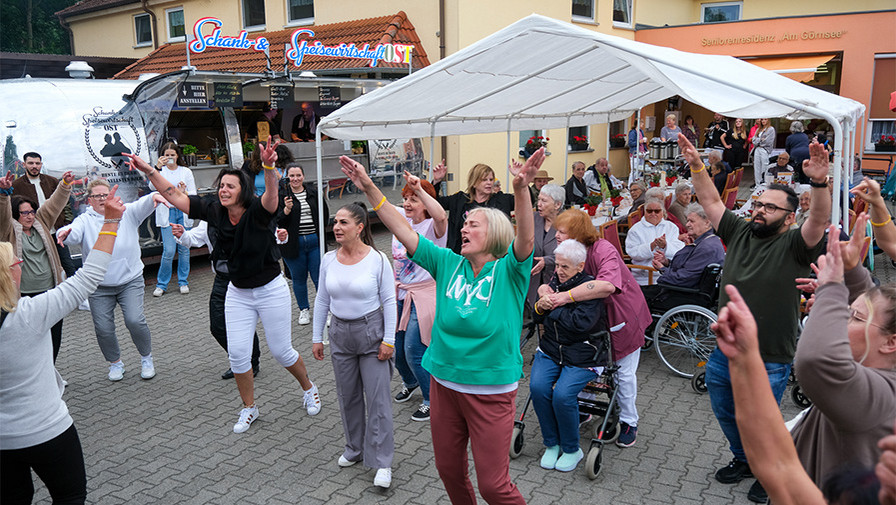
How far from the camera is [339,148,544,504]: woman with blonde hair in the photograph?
124 inches

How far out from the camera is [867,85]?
16609 mm

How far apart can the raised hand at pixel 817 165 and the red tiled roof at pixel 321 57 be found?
972 cm

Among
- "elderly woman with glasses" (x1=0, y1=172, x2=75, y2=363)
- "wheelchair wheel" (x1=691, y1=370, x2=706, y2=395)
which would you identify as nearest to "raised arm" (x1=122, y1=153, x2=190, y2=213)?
"elderly woman with glasses" (x1=0, y1=172, x2=75, y2=363)

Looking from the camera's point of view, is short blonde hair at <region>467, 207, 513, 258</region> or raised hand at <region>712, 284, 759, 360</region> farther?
short blonde hair at <region>467, 207, 513, 258</region>

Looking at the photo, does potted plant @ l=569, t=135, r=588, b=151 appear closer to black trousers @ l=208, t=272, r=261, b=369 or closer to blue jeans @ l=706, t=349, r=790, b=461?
black trousers @ l=208, t=272, r=261, b=369

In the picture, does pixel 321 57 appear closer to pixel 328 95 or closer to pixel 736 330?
pixel 328 95

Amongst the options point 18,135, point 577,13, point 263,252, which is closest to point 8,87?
point 18,135

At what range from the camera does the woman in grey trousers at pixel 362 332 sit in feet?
13.6

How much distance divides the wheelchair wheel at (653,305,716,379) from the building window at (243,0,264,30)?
15.4m

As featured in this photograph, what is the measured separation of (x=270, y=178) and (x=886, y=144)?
17369mm

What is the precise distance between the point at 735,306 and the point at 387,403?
2.97m

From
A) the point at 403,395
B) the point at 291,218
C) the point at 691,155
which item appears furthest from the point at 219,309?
the point at 691,155

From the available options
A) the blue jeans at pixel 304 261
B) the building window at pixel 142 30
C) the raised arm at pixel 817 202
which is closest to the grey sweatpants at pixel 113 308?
the blue jeans at pixel 304 261

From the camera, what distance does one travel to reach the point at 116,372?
6.00 metres
